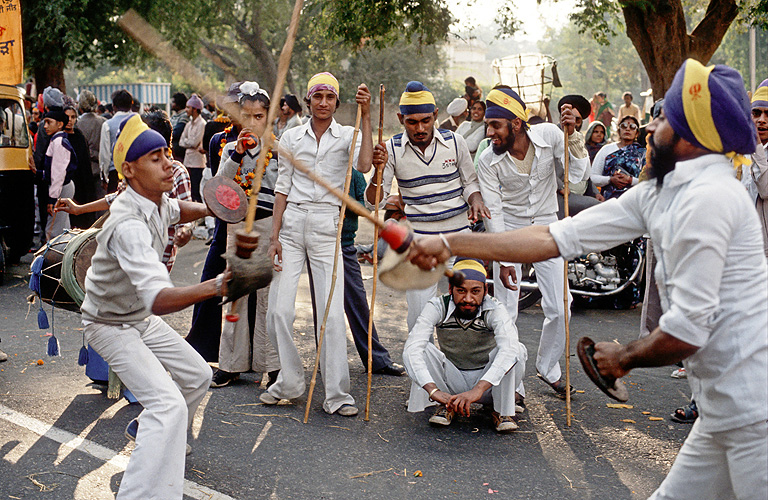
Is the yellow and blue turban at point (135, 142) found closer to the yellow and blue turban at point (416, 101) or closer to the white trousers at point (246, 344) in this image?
the white trousers at point (246, 344)

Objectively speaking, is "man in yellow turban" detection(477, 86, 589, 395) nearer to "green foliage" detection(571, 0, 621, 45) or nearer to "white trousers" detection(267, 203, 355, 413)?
"white trousers" detection(267, 203, 355, 413)

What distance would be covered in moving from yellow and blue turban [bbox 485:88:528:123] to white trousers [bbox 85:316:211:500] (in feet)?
9.75

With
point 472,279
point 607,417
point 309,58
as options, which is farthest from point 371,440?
point 309,58

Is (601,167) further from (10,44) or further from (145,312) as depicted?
(10,44)

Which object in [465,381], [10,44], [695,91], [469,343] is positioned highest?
[10,44]

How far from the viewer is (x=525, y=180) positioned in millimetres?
6066

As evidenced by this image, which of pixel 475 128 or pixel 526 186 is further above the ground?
pixel 475 128

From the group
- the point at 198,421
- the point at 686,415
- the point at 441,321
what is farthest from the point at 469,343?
the point at 198,421

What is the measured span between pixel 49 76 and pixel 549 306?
19.2 m

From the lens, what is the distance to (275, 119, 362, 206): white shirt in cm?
571

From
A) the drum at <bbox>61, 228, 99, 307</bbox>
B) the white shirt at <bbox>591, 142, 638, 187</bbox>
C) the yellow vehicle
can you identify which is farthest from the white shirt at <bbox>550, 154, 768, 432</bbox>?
the yellow vehicle

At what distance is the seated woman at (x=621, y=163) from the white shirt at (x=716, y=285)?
6.06 m

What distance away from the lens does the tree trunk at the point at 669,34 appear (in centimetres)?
1224

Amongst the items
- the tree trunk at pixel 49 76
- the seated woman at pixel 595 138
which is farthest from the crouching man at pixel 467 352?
the tree trunk at pixel 49 76
